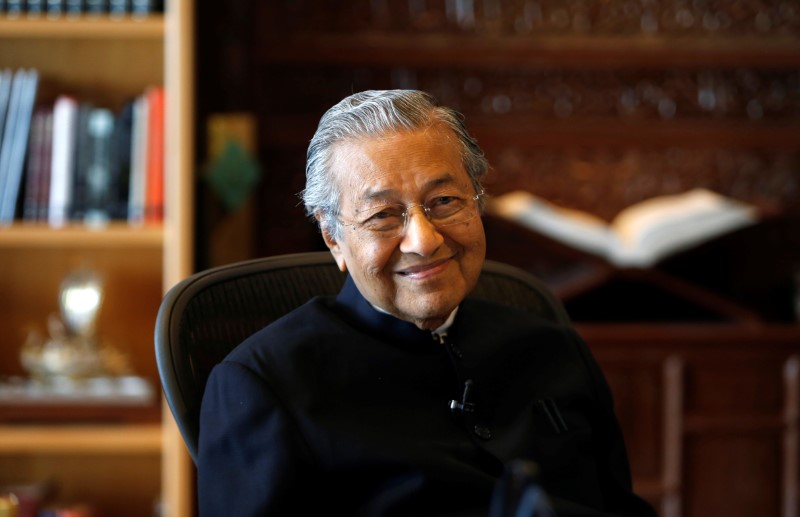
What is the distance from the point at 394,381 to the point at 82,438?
4.37ft


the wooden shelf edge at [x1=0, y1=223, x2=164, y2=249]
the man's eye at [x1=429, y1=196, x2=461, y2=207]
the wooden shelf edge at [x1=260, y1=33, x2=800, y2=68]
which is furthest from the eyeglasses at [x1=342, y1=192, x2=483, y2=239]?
the wooden shelf edge at [x1=260, y1=33, x2=800, y2=68]

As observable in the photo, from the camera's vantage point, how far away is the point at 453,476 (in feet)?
4.10

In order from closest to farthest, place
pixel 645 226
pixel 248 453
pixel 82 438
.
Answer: pixel 248 453 < pixel 82 438 < pixel 645 226

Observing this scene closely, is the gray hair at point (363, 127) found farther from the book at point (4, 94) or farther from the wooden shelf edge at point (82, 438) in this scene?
the book at point (4, 94)

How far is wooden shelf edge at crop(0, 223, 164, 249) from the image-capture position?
8.02 feet

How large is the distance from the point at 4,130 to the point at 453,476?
5.54ft

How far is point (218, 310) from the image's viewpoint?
4.68ft

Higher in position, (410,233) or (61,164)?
(61,164)

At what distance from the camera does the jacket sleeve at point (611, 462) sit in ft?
4.74

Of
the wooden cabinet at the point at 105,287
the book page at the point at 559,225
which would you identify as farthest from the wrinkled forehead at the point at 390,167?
the book page at the point at 559,225

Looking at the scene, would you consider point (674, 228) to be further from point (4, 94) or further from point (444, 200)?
point (4, 94)

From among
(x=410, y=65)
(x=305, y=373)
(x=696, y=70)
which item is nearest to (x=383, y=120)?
(x=305, y=373)

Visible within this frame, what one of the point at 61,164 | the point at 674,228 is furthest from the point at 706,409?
the point at 61,164

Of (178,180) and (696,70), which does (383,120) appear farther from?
(696,70)
